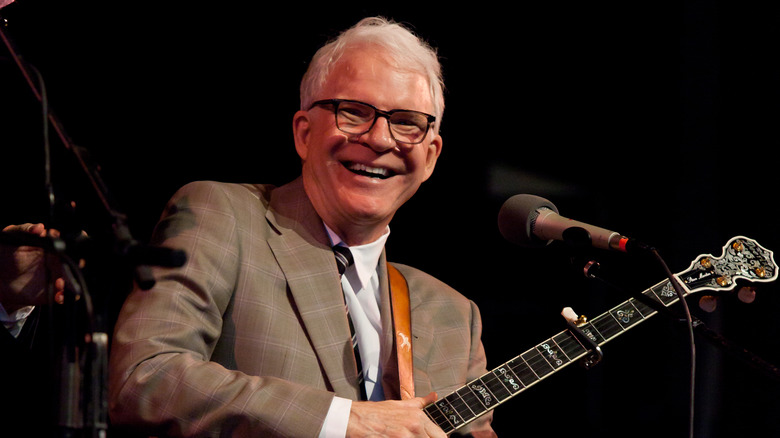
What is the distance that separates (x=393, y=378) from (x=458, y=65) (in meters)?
1.56

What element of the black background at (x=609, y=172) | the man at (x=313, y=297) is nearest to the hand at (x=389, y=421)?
the man at (x=313, y=297)

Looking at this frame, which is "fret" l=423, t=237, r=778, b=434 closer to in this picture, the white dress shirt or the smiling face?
the white dress shirt

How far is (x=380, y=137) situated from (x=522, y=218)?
51 cm

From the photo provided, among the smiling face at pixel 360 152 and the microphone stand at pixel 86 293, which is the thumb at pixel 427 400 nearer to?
the smiling face at pixel 360 152

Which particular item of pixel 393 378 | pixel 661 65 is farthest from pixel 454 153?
pixel 393 378

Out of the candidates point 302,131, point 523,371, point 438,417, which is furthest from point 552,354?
point 302,131

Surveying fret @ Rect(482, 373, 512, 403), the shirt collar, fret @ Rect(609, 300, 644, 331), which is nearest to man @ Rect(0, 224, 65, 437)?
the shirt collar

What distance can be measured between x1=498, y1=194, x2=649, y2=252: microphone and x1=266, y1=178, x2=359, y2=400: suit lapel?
0.56m

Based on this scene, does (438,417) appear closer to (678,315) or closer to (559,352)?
(559,352)

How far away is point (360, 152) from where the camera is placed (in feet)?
7.55

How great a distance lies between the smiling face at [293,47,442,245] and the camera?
2.30 m

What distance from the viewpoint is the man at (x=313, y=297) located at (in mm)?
1797

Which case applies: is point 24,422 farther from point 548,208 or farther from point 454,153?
point 454,153

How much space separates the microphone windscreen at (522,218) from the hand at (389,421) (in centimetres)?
60
